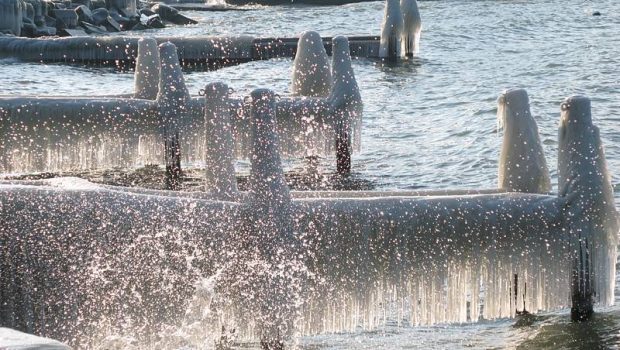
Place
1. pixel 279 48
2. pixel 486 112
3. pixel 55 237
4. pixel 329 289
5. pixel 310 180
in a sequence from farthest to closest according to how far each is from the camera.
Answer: pixel 279 48 < pixel 486 112 < pixel 310 180 < pixel 329 289 < pixel 55 237

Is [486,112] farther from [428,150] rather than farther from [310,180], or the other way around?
[310,180]

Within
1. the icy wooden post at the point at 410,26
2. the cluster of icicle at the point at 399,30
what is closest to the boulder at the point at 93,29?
the cluster of icicle at the point at 399,30

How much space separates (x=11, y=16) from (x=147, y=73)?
1605cm

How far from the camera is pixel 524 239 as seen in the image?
6883 millimetres

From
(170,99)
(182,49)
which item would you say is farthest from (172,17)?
(170,99)

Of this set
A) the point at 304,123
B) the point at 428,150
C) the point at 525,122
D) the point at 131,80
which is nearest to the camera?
the point at 525,122

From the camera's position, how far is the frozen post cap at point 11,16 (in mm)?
26781

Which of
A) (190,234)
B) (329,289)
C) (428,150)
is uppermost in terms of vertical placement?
(190,234)

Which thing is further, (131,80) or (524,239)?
(131,80)

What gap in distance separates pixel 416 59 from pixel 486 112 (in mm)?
6671

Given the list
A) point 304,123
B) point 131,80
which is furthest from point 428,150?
point 131,80

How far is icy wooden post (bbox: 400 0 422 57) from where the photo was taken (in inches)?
983

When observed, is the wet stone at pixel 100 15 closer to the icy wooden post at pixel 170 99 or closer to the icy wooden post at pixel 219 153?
the icy wooden post at pixel 170 99

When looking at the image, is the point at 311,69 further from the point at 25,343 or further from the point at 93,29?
the point at 93,29
